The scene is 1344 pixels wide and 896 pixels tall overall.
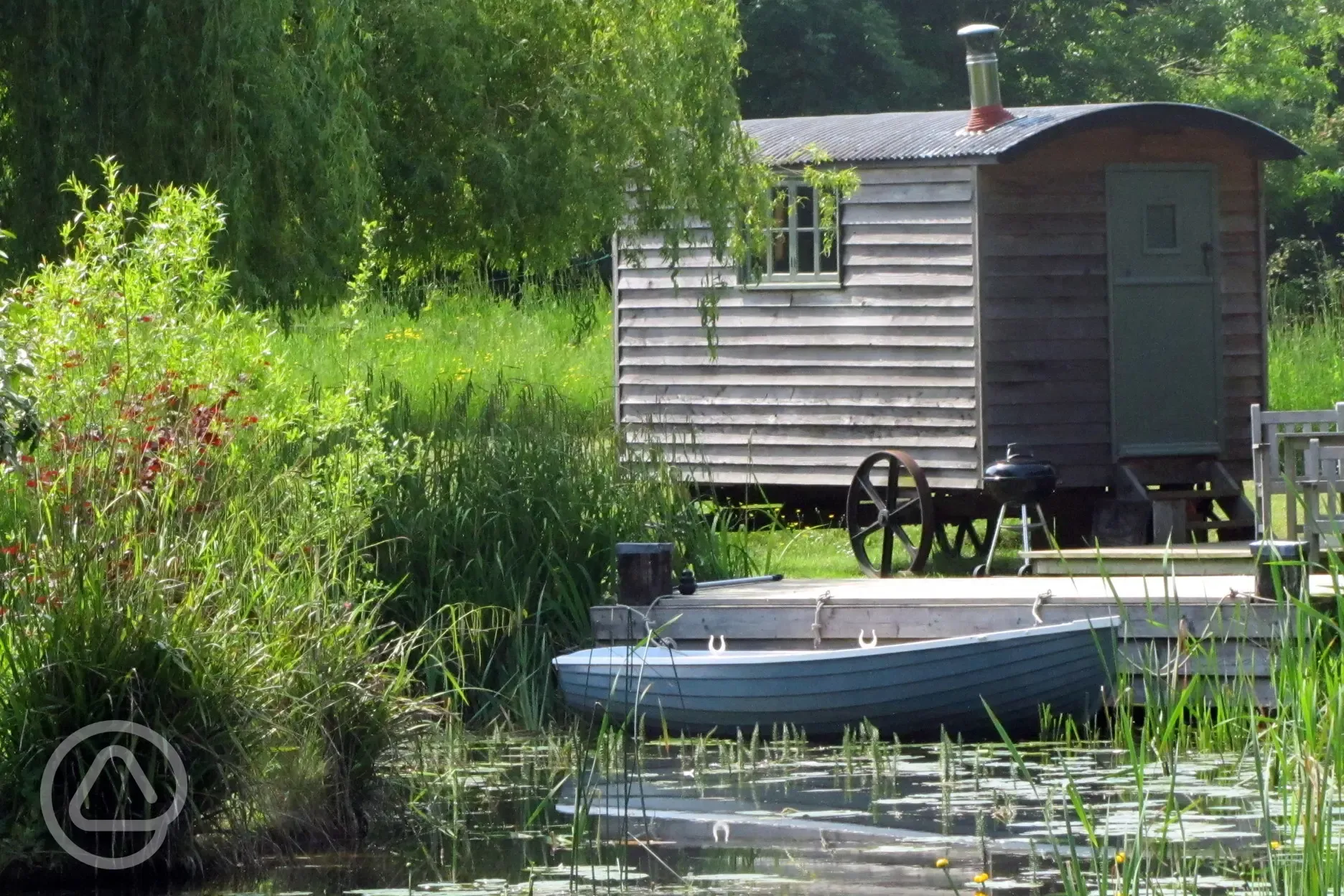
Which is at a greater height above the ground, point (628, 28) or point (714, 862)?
point (628, 28)

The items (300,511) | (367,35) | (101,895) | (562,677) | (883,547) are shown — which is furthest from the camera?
(883,547)

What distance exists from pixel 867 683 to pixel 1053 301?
5.18 m

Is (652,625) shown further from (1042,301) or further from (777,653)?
(1042,301)

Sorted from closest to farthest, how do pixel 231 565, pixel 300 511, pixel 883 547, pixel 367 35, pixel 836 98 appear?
pixel 231 565 < pixel 300 511 < pixel 367 35 < pixel 883 547 < pixel 836 98

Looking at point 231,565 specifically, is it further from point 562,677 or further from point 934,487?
point 934,487

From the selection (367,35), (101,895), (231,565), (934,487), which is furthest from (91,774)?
(934,487)

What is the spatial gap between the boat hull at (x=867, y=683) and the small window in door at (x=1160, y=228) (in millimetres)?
5235

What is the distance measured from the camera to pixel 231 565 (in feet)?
26.9

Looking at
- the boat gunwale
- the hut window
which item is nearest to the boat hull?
the boat gunwale

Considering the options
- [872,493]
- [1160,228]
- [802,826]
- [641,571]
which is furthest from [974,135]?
[802,826]

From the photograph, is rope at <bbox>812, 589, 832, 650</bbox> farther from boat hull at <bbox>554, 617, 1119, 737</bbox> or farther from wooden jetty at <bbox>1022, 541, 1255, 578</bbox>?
wooden jetty at <bbox>1022, 541, 1255, 578</bbox>

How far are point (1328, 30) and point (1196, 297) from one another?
20.3 meters

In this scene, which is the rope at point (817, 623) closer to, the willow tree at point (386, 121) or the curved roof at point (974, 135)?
the willow tree at point (386, 121)

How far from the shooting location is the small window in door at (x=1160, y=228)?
580 inches
